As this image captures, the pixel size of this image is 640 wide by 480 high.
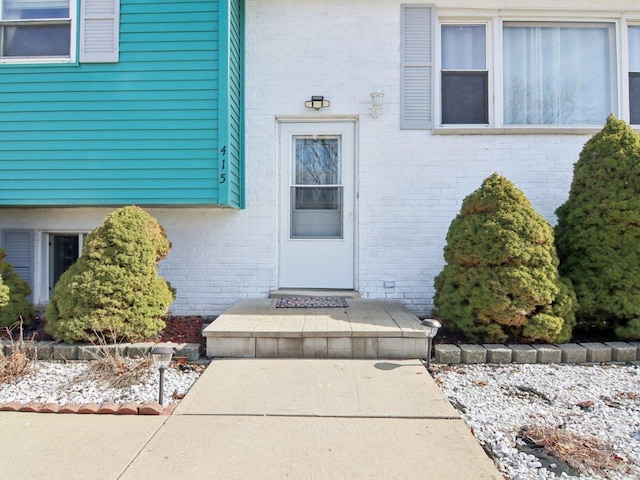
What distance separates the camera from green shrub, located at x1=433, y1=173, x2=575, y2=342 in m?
3.48

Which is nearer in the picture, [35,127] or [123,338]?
[123,338]

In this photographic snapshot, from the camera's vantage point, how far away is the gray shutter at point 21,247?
4879 millimetres

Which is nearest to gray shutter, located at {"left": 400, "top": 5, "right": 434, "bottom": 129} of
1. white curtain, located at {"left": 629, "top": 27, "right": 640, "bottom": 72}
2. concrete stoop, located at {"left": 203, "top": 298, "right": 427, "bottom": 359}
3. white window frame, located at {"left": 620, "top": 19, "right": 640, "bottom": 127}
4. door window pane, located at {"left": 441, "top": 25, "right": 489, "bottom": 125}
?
door window pane, located at {"left": 441, "top": 25, "right": 489, "bottom": 125}

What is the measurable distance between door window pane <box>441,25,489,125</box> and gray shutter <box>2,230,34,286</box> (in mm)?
5376

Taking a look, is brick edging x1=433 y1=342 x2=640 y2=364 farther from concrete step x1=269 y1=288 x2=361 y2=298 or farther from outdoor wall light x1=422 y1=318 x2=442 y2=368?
concrete step x1=269 y1=288 x2=361 y2=298

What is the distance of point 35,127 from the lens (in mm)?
4332

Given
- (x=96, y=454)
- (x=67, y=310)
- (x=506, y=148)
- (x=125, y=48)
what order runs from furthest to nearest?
1. (x=506, y=148)
2. (x=125, y=48)
3. (x=67, y=310)
4. (x=96, y=454)

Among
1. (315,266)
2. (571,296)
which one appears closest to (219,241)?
(315,266)

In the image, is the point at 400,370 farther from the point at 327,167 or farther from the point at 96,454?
the point at 327,167

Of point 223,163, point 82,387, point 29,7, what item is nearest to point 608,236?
point 223,163

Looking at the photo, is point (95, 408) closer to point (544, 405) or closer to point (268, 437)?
point (268, 437)

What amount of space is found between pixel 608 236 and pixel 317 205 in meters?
3.07

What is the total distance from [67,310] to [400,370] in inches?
117

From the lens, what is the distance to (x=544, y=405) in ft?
8.94
